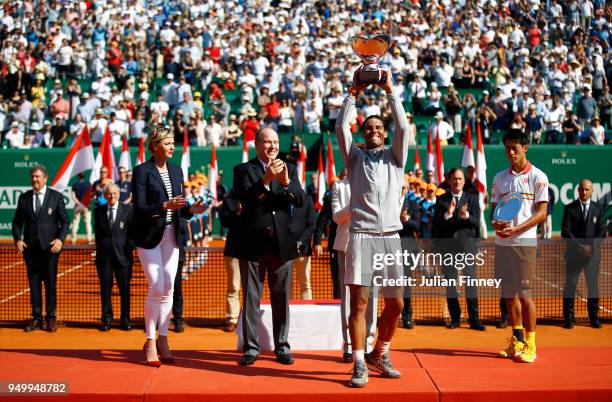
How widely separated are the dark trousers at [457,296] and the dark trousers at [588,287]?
1.29 meters

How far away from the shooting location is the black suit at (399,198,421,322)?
10.5 m

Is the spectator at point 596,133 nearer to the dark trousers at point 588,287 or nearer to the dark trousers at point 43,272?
the dark trousers at point 588,287

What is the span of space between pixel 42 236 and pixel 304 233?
3.75 metres

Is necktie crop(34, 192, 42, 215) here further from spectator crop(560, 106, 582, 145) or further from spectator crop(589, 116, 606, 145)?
spectator crop(589, 116, 606, 145)

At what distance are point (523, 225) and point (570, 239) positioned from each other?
3.96m

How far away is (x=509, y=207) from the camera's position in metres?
7.58

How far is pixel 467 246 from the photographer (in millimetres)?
10648

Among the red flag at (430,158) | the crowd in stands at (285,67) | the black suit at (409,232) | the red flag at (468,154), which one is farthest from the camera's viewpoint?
the crowd in stands at (285,67)

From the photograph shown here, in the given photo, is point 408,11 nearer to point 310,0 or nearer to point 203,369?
point 310,0

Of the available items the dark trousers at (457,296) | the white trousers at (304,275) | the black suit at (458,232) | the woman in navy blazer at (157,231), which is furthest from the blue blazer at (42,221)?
the dark trousers at (457,296)

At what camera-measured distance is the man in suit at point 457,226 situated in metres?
10.6

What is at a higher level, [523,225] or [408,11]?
[408,11]

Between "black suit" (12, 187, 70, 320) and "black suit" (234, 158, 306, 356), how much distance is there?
13.0ft

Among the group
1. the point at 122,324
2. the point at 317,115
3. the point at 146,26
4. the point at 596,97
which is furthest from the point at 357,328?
the point at 146,26
